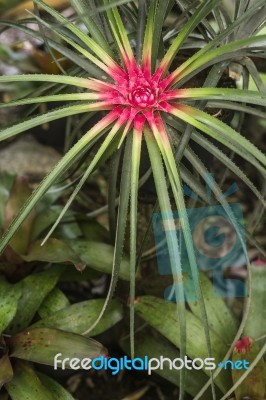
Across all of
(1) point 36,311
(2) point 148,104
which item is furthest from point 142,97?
(1) point 36,311

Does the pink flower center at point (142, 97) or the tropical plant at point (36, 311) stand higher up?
the pink flower center at point (142, 97)

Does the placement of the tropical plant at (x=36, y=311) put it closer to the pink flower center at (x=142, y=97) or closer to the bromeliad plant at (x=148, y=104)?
the bromeliad plant at (x=148, y=104)

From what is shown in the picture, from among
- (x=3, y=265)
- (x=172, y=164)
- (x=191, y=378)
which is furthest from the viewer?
(x=3, y=265)

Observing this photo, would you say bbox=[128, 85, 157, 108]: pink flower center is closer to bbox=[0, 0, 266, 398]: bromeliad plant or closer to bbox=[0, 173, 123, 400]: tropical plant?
bbox=[0, 0, 266, 398]: bromeliad plant

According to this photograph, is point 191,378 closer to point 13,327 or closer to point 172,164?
point 13,327

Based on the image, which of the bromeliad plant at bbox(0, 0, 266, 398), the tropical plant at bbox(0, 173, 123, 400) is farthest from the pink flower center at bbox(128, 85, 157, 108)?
the tropical plant at bbox(0, 173, 123, 400)

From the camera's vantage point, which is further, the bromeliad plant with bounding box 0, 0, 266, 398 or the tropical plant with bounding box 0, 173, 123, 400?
the tropical plant with bounding box 0, 173, 123, 400

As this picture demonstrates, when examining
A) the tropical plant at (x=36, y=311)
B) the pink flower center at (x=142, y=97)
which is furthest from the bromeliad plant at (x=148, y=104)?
the tropical plant at (x=36, y=311)

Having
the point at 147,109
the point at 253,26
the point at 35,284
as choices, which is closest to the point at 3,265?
the point at 35,284
